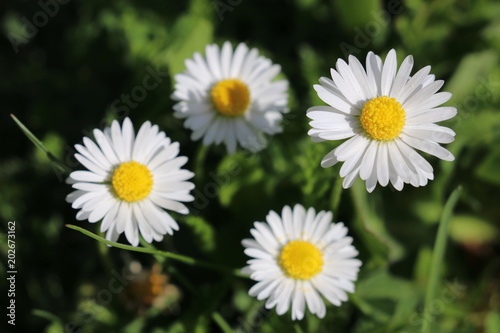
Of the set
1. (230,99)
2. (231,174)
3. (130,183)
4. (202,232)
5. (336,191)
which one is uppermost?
(230,99)

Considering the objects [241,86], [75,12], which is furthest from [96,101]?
[241,86]

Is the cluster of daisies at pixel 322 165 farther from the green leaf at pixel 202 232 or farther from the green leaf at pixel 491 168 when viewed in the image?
the green leaf at pixel 491 168

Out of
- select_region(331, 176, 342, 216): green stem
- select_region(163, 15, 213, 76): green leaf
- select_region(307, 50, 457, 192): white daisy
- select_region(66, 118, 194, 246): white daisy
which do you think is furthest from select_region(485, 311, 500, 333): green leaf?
select_region(163, 15, 213, 76): green leaf

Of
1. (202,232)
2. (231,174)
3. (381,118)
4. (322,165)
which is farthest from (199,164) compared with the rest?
(381,118)

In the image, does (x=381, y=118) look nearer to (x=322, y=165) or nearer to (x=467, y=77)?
(x=322, y=165)

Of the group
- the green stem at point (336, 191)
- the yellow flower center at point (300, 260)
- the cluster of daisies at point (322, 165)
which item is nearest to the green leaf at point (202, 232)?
the cluster of daisies at point (322, 165)

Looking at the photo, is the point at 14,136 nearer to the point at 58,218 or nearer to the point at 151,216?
the point at 58,218
